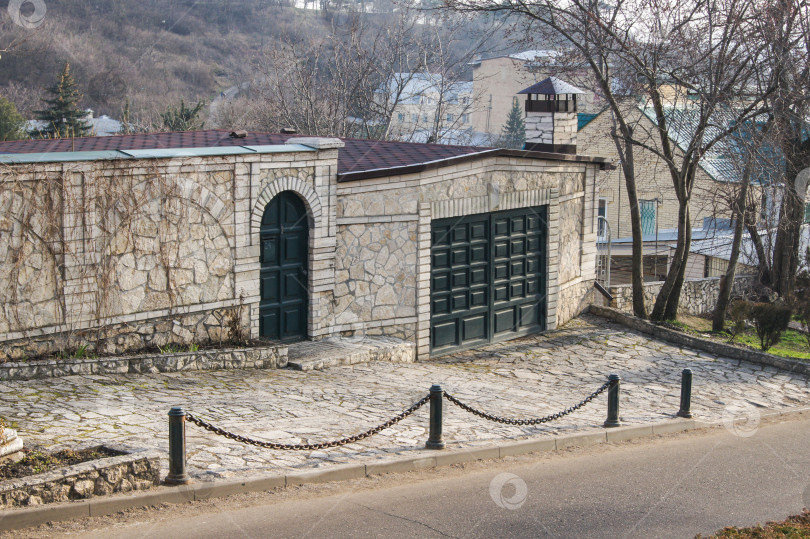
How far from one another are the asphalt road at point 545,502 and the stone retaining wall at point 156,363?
4018 mm

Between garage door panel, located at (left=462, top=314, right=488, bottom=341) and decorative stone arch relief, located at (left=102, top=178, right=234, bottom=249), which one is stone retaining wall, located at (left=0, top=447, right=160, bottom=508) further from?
garage door panel, located at (left=462, top=314, right=488, bottom=341)

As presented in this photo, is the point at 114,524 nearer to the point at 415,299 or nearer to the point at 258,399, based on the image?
the point at 258,399

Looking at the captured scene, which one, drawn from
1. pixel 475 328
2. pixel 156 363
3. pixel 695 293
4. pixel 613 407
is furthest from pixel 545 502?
pixel 695 293

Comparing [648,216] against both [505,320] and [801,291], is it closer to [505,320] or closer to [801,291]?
[801,291]

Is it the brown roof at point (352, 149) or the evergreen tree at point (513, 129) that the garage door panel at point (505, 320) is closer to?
the brown roof at point (352, 149)

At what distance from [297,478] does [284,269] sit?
19.1 feet

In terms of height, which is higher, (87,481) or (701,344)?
(87,481)

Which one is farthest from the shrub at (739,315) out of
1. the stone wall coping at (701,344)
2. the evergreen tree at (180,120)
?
the evergreen tree at (180,120)

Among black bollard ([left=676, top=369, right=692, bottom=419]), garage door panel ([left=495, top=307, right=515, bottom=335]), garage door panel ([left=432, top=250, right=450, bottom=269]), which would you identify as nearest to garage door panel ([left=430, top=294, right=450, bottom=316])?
garage door panel ([left=432, top=250, right=450, bottom=269])

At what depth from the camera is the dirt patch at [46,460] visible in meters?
7.27

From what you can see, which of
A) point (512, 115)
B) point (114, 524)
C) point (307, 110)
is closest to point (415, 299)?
point (114, 524)

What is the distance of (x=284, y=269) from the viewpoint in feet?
44.8

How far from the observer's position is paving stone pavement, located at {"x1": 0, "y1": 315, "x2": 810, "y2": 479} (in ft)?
29.1

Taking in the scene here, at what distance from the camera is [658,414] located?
482 inches
